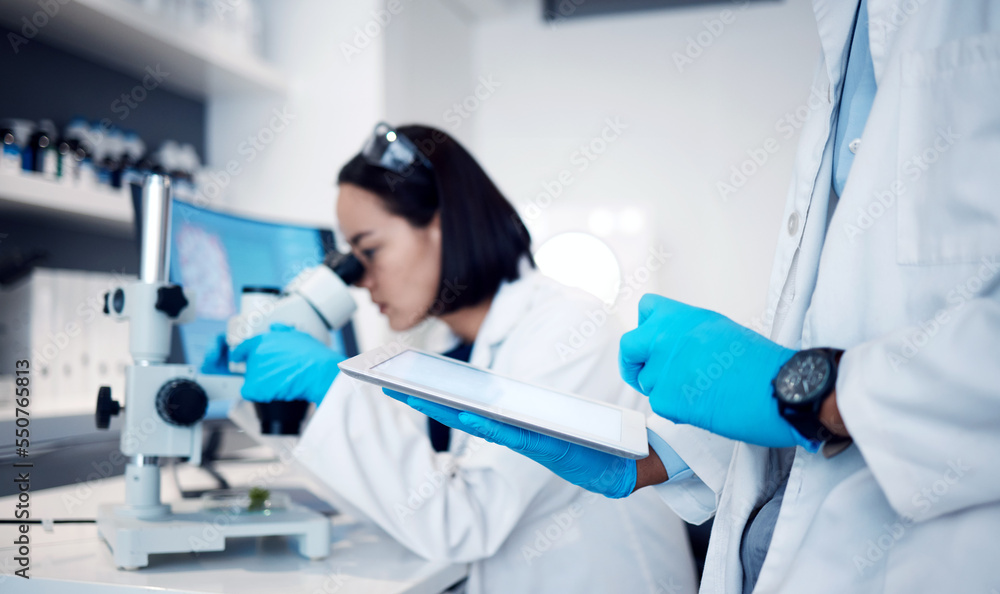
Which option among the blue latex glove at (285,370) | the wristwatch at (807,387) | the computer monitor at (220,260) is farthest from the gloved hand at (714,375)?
the computer monitor at (220,260)

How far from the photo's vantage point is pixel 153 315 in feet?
3.31

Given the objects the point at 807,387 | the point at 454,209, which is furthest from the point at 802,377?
the point at 454,209

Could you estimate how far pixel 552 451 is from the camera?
2.55 feet

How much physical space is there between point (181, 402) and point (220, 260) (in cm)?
59

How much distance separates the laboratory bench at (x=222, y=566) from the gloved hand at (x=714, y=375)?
1.47 ft

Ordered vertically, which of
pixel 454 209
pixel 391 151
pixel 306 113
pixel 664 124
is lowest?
pixel 454 209

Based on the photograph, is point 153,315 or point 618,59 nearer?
point 153,315

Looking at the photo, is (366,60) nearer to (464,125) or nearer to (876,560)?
(464,125)

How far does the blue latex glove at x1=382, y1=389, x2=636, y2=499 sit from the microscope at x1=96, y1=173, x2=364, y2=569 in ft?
1.10

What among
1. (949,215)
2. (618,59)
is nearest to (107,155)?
(949,215)

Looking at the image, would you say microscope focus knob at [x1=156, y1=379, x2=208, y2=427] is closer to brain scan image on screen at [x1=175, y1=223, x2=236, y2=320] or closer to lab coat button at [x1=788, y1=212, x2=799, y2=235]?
brain scan image on screen at [x1=175, y1=223, x2=236, y2=320]

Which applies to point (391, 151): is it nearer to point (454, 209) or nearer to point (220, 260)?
point (454, 209)

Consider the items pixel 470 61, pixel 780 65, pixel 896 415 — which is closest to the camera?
pixel 896 415

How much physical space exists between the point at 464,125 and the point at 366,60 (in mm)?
1043
